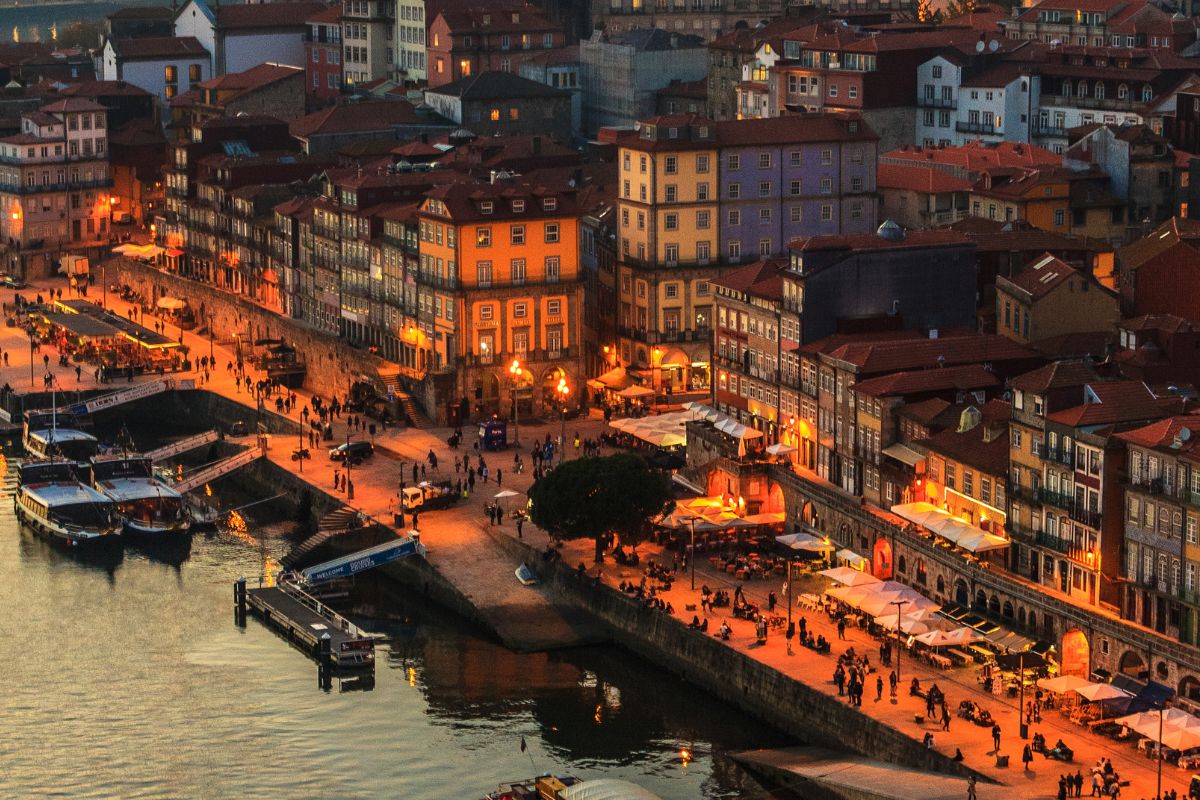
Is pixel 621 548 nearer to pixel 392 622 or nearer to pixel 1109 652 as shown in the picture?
pixel 392 622

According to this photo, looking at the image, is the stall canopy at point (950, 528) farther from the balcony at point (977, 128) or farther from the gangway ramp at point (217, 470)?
the balcony at point (977, 128)

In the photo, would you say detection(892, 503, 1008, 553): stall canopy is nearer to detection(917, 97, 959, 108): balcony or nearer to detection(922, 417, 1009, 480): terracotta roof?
detection(922, 417, 1009, 480): terracotta roof

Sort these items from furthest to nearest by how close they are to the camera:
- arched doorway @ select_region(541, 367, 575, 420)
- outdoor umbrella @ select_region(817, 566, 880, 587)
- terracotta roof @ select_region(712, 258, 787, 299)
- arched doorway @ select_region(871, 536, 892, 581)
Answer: arched doorway @ select_region(541, 367, 575, 420) → terracotta roof @ select_region(712, 258, 787, 299) → arched doorway @ select_region(871, 536, 892, 581) → outdoor umbrella @ select_region(817, 566, 880, 587)

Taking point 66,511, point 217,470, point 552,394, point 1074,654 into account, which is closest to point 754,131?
point 552,394

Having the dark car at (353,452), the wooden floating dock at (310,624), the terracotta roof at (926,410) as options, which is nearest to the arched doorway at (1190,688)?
the terracotta roof at (926,410)

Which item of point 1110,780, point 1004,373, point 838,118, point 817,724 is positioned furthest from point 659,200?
point 1110,780

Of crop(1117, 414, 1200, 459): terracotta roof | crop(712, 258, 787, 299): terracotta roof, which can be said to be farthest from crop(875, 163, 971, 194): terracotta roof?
crop(1117, 414, 1200, 459): terracotta roof
